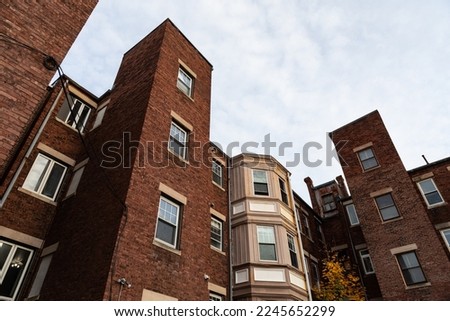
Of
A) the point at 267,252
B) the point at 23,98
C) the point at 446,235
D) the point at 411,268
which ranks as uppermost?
the point at 446,235

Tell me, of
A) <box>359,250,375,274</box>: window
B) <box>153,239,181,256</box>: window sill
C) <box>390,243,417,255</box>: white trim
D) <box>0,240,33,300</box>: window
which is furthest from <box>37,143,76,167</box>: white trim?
<box>359,250,375,274</box>: window

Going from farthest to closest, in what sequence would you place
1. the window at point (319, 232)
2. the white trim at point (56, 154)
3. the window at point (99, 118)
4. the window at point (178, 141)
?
the window at point (319, 232) < the window at point (99, 118) < the window at point (178, 141) < the white trim at point (56, 154)

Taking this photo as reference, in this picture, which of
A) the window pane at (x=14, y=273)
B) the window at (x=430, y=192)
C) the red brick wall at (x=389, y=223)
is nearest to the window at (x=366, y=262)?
the red brick wall at (x=389, y=223)

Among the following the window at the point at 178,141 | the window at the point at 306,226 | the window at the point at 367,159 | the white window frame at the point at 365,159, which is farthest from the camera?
the window at the point at 306,226

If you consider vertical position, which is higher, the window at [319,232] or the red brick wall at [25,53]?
the window at [319,232]

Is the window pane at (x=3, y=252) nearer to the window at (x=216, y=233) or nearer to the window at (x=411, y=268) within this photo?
the window at (x=216, y=233)

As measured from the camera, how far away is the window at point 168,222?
34.5ft

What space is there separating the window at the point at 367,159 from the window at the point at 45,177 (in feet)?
62.1

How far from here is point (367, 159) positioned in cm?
2173

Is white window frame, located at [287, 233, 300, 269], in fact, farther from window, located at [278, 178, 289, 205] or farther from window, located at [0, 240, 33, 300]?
window, located at [0, 240, 33, 300]

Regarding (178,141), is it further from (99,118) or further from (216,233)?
(216,233)

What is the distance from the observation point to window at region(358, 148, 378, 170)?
2140 cm

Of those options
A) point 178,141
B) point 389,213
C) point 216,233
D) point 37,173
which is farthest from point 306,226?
point 37,173

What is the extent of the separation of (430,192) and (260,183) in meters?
11.9
